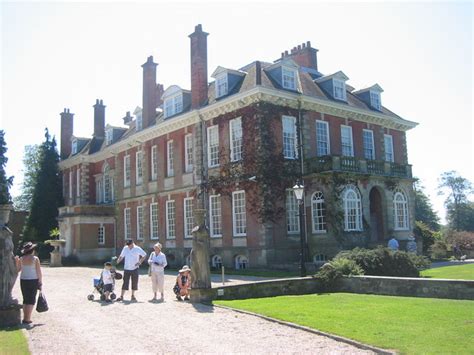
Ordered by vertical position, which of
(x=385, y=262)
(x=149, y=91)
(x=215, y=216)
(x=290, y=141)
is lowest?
(x=385, y=262)

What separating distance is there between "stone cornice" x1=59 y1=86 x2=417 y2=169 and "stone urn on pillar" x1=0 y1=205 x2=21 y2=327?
16622 mm

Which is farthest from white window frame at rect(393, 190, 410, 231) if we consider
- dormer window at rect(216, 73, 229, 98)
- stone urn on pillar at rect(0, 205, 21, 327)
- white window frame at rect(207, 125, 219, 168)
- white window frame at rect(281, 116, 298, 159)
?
stone urn on pillar at rect(0, 205, 21, 327)

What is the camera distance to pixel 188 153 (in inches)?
1226

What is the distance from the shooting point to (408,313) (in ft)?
36.8

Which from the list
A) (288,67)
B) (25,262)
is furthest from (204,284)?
(288,67)

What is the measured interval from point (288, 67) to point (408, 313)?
63.4 feet

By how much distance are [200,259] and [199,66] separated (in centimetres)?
1812

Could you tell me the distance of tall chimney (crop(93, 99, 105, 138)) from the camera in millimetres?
47188

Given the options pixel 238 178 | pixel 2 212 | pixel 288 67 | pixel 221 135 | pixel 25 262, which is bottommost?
pixel 25 262

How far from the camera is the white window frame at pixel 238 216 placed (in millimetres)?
26672

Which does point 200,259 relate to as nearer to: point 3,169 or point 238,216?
point 238,216

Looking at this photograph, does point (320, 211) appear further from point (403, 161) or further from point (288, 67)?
point (403, 161)

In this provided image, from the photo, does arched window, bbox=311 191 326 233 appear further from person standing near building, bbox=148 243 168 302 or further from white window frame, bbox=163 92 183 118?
person standing near building, bbox=148 243 168 302

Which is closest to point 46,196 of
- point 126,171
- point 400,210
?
point 126,171
